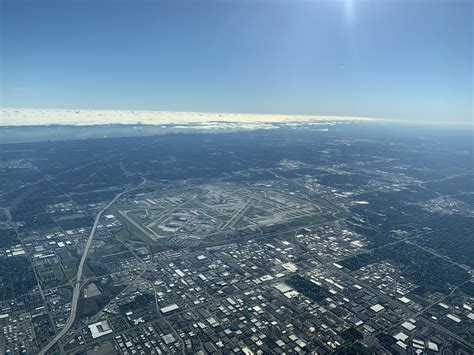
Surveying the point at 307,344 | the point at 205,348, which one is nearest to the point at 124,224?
the point at 205,348

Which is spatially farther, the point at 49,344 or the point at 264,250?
the point at 264,250

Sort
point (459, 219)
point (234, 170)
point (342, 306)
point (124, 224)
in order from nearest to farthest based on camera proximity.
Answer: point (342, 306)
point (124, 224)
point (459, 219)
point (234, 170)

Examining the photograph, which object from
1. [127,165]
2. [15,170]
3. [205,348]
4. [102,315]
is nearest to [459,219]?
[205,348]

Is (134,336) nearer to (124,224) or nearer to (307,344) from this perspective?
(307,344)

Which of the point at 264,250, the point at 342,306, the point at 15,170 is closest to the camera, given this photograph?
the point at 342,306

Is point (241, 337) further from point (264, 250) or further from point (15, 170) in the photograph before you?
point (15, 170)

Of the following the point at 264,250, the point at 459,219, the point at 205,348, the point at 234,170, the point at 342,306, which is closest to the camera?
the point at 205,348

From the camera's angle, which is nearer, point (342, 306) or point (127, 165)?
point (342, 306)

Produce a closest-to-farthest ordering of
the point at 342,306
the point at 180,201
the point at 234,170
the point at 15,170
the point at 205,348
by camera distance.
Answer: the point at 205,348
the point at 342,306
the point at 180,201
the point at 15,170
the point at 234,170
